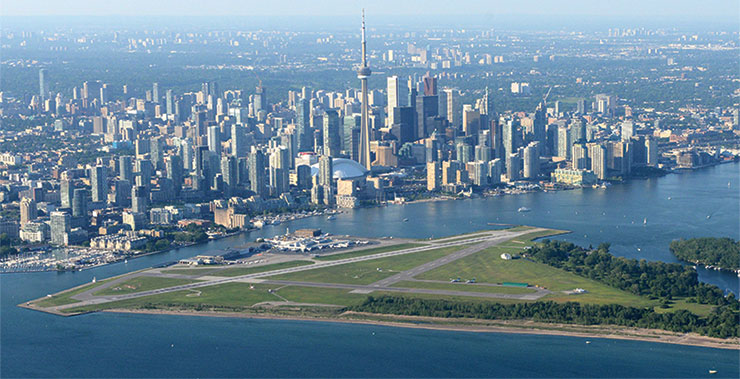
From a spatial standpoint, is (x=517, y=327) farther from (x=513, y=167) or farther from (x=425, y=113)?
(x=425, y=113)

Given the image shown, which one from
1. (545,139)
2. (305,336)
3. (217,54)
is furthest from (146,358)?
(217,54)

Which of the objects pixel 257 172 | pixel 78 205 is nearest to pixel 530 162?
pixel 257 172

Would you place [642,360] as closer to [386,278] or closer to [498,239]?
[386,278]

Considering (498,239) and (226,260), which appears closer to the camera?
(226,260)

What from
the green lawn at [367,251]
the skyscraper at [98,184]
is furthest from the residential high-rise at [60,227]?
the green lawn at [367,251]

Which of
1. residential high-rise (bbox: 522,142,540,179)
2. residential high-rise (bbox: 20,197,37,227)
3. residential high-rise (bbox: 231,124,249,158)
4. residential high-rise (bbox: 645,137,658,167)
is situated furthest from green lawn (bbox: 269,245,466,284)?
residential high-rise (bbox: 231,124,249,158)

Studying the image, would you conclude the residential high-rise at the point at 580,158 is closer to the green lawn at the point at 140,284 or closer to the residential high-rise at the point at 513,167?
the residential high-rise at the point at 513,167
